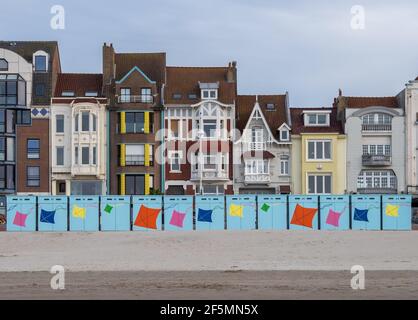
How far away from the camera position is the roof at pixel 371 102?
68.6m

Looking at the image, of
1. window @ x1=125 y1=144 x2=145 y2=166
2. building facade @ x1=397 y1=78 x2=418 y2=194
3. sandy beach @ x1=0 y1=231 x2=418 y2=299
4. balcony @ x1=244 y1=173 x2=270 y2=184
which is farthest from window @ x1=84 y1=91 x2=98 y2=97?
sandy beach @ x1=0 y1=231 x2=418 y2=299

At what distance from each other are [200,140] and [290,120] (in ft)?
23.1

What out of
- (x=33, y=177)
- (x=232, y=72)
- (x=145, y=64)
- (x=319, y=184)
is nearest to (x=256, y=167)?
(x=319, y=184)

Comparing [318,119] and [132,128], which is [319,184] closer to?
[318,119]

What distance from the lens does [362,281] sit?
28047 millimetres

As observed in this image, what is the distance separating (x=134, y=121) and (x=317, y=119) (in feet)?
44.8

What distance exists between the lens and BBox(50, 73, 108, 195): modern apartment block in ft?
218

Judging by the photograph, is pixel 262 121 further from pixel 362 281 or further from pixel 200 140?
pixel 362 281

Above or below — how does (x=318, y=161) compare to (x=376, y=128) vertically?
below

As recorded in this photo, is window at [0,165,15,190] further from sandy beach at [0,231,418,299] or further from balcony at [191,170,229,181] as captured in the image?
sandy beach at [0,231,418,299]

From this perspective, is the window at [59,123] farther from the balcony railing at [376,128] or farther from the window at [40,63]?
the balcony railing at [376,128]

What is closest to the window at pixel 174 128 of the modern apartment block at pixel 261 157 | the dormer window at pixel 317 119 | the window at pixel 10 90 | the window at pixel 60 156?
the modern apartment block at pixel 261 157

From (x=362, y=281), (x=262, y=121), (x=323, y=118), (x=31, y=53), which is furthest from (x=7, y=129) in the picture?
(x=362, y=281)

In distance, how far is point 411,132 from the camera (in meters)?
67.1
